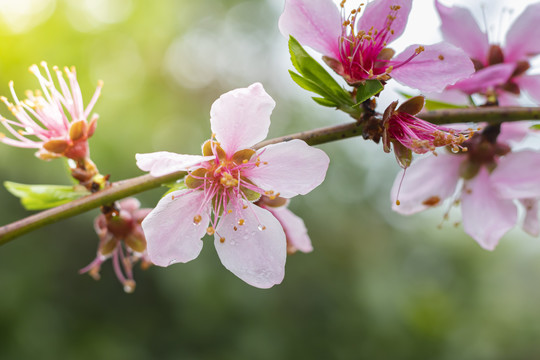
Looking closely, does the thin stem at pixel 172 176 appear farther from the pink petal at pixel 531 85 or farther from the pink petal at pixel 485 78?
the pink petal at pixel 531 85

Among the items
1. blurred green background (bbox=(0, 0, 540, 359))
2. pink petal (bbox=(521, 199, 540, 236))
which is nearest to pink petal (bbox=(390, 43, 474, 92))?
pink petal (bbox=(521, 199, 540, 236))

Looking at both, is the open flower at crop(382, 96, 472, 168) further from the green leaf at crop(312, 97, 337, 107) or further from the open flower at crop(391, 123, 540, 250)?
the open flower at crop(391, 123, 540, 250)

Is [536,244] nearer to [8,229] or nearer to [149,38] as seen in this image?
[149,38]

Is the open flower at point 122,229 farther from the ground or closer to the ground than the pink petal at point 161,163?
closer to the ground

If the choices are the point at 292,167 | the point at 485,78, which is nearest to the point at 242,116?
the point at 292,167

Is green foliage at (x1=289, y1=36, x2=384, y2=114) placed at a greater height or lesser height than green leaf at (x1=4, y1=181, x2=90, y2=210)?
greater

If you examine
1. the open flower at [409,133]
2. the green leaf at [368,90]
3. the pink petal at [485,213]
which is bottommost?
the pink petal at [485,213]

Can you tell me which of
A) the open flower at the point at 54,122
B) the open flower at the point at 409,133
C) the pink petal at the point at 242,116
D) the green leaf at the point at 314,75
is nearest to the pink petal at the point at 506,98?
the open flower at the point at 409,133
